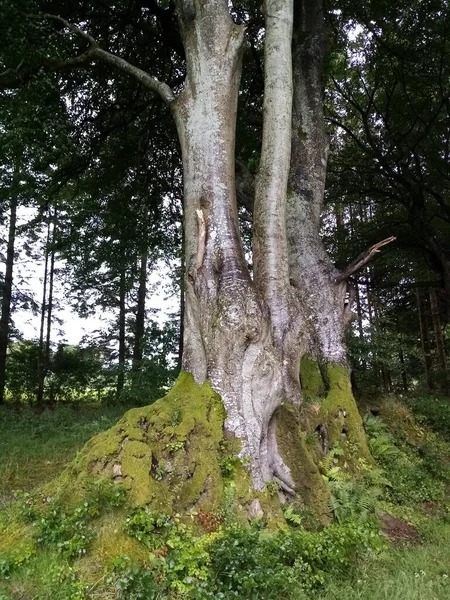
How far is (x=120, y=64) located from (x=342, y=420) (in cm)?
579

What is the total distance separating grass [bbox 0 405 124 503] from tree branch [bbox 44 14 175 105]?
16.8 feet

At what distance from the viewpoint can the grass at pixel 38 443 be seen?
5.84 metres

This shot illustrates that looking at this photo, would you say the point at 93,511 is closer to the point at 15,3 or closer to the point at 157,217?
the point at 15,3

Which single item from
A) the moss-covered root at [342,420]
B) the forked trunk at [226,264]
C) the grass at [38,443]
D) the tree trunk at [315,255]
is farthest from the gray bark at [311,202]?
the grass at [38,443]

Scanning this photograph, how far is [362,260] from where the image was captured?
657 cm

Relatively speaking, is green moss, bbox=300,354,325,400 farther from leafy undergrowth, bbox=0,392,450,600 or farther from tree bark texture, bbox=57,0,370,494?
leafy undergrowth, bbox=0,392,450,600

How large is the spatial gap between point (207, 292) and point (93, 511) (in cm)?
243

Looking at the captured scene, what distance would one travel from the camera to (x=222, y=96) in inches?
224

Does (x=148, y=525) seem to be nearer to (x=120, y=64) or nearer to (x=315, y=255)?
(x=315, y=255)

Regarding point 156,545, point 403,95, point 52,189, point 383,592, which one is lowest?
point 383,592

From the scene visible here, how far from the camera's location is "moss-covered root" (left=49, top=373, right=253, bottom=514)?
3.91 metres

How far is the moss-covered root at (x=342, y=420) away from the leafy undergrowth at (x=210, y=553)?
0.86 metres

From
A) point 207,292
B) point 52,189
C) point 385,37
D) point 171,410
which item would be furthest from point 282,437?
point 385,37

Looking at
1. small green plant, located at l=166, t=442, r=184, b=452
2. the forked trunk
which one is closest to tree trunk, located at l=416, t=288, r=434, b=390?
the forked trunk
